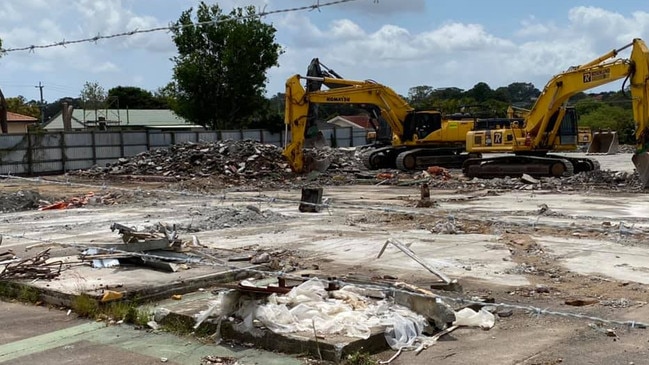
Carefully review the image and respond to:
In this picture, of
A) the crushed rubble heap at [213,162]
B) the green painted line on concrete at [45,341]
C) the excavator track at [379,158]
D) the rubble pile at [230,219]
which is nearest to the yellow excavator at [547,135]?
the excavator track at [379,158]

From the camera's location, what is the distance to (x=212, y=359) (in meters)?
6.46

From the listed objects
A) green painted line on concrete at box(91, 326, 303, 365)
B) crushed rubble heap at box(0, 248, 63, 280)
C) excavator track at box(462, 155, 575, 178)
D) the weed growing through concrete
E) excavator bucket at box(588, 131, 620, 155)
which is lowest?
green painted line on concrete at box(91, 326, 303, 365)

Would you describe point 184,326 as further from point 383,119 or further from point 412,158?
point 383,119

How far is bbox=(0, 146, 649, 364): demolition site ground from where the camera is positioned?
6707 mm

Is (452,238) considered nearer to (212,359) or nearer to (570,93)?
(212,359)

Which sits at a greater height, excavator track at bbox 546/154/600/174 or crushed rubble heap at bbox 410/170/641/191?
excavator track at bbox 546/154/600/174

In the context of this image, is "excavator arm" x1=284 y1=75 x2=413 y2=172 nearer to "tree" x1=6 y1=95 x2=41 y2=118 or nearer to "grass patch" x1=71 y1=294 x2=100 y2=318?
"grass patch" x1=71 y1=294 x2=100 y2=318

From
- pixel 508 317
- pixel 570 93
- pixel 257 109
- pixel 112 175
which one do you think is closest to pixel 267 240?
pixel 508 317

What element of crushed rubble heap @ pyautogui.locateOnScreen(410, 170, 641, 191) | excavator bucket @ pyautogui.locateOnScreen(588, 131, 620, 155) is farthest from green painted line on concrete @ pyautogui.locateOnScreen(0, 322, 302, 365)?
excavator bucket @ pyautogui.locateOnScreen(588, 131, 620, 155)

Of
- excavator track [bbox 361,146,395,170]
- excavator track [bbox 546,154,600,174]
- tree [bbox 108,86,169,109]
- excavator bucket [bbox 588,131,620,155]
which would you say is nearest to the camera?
excavator bucket [bbox 588,131,620,155]

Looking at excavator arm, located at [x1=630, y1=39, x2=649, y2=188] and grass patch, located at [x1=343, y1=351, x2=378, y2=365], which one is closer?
grass patch, located at [x1=343, y1=351, x2=378, y2=365]

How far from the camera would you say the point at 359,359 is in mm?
6188

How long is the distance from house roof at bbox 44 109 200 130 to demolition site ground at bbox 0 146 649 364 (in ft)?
210

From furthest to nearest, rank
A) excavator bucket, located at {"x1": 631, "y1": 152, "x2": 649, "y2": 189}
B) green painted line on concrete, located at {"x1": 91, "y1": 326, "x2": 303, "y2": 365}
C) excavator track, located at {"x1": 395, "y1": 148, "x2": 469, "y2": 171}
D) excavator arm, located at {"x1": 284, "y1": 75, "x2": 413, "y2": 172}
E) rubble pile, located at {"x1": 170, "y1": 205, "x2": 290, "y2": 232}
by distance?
excavator track, located at {"x1": 395, "y1": 148, "x2": 469, "y2": 171}, excavator arm, located at {"x1": 284, "y1": 75, "x2": 413, "y2": 172}, excavator bucket, located at {"x1": 631, "y1": 152, "x2": 649, "y2": 189}, rubble pile, located at {"x1": 170, "y1": 205, "x2": 290, "y2": 232}, green painted line on concrete, located at {"x1": 91, "y1": 326, "x2": 303, "y2": 365}
